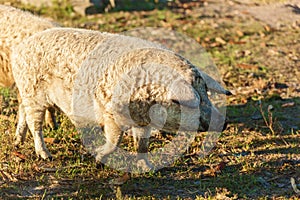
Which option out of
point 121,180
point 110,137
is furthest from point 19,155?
point 121,180

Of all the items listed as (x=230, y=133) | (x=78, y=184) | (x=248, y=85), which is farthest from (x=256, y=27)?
(x=78, y=184)

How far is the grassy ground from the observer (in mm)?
4762

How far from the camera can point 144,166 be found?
5215 mm

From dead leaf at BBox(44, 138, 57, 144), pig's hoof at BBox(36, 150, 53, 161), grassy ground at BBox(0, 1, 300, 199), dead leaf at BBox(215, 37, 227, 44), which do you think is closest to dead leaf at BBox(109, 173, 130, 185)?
grassy ground at BBox(0, 1, 300, 199)

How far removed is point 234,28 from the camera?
36.1ft

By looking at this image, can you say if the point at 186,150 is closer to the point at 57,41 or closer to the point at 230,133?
the point at 230,133

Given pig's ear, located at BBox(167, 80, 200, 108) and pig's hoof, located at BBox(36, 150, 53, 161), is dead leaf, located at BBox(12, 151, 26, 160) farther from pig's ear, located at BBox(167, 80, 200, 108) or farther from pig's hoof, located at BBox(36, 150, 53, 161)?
pig's ear, located at BBox(167, 80, 200, 108)

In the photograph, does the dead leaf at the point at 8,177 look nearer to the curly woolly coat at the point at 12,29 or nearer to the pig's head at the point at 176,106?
the pig's head at the point at 176,106

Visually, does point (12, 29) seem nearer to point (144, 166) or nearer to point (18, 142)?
point (18, 142)

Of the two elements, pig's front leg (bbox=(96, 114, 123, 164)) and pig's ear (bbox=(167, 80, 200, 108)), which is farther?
pig's front leg (bbox=(96, 114, 123, 164))

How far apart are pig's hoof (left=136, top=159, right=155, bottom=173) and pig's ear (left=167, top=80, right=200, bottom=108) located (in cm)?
104

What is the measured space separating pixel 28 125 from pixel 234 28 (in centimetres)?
655

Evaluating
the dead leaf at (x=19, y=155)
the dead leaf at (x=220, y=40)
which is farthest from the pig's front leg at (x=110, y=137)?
the dead leaf at (x=220, y=40)

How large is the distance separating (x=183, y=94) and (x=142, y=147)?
1.12m
